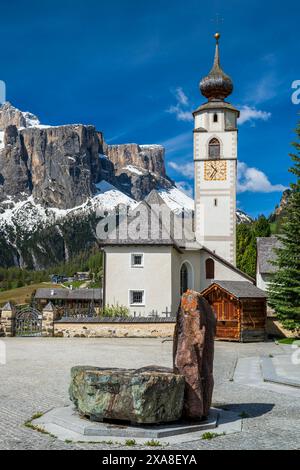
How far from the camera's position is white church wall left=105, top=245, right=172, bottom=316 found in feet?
110

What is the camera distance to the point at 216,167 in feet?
137

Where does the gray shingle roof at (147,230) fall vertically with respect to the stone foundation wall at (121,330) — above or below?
above

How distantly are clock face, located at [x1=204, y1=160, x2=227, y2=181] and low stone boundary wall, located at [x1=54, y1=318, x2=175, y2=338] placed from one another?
16.1 metres

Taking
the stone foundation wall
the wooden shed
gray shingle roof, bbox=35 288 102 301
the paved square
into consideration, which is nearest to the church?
the wooden shed

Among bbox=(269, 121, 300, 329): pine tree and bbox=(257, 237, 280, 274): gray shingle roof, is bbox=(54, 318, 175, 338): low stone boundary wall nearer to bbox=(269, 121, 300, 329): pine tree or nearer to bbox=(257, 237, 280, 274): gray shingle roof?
bbox=(269, 121, 300, 329): pine tree

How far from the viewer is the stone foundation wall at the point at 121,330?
29234 mm

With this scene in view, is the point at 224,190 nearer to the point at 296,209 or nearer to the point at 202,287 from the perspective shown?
the point at 202,287

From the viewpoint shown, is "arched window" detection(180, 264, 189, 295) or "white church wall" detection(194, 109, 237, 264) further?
"white church wall" detection(194, 109, 237, 264)

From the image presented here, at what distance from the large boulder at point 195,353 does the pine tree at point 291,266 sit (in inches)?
709

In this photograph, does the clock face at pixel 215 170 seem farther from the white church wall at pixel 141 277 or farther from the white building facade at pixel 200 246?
the white church wall at pixel 141 277

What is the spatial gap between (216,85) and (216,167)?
6789mm

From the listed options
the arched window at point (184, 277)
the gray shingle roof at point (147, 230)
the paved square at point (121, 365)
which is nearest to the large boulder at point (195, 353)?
the paved square at point (121, 365)

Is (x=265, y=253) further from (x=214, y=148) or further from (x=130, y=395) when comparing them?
(x=130, y=395)

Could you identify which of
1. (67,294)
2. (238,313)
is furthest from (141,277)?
(67,294)
